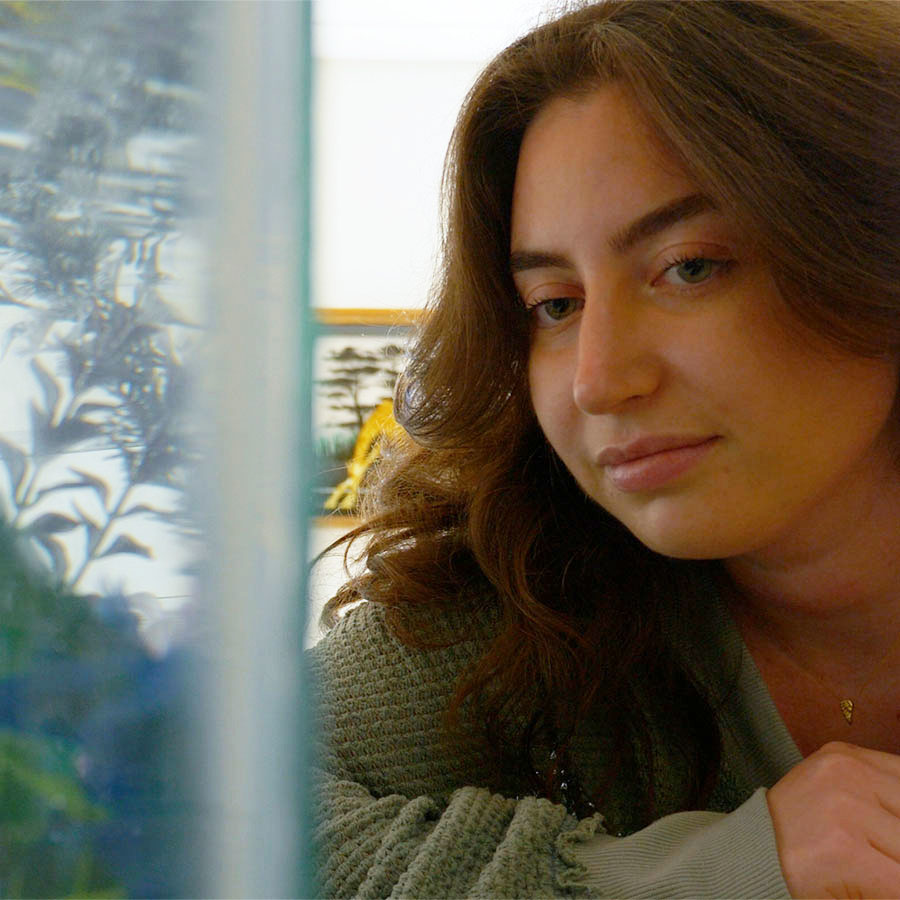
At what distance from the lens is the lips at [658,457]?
72 centimetres

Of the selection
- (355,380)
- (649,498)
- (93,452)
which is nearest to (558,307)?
(649,498)

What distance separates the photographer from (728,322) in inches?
27.7

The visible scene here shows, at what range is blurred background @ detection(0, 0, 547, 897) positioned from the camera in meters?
0.24

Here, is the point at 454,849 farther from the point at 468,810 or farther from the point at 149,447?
the point at 149,447

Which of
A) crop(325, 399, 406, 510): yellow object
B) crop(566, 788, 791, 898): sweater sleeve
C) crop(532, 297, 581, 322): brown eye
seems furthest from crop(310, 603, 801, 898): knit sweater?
crop(325, 399, 406, 510): yellow object

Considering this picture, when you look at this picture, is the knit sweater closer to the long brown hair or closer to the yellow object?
the long brown hair

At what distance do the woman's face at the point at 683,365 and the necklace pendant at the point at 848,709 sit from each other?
0.70 feet

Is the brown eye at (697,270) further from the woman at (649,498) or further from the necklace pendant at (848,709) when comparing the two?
the necklace pendant at (848,709)

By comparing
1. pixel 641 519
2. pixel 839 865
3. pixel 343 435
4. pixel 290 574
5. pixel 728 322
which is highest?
pixel 343 435

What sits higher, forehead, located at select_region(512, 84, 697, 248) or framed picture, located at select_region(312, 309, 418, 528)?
framed picture, located at select_region(312, 309, 418, 528)

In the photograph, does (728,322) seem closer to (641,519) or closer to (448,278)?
(641,519)

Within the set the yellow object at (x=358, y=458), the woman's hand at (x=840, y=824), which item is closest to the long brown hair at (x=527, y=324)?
the woman's hand at (x=840, y=824)

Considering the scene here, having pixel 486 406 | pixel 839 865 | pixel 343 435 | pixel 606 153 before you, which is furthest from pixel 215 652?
pixel 343 435

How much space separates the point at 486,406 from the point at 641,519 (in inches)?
9.2
